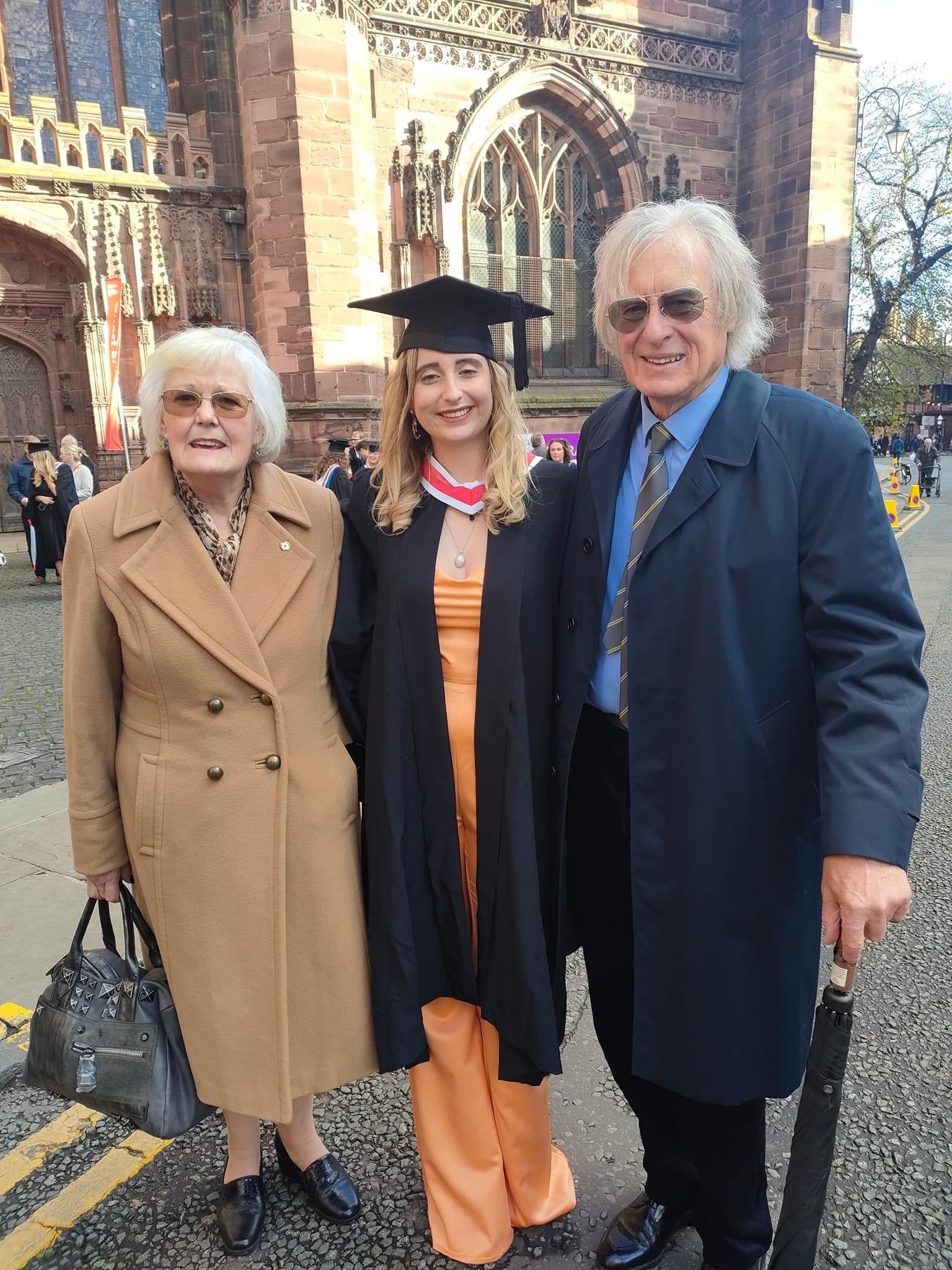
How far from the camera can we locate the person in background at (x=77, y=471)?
11.8m

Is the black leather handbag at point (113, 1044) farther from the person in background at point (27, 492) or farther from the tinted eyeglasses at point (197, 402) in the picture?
the person in background at point (27, 492)

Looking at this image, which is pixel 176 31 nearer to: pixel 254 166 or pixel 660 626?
pixel 254 166

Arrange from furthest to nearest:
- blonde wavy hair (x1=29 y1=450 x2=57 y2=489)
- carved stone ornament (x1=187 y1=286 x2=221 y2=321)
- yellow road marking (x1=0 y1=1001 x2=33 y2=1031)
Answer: carved stone ornament (x1=187 y1=286 x2=221 y2=321) < blonde wavy hair (x1=29 y1=450 x2=57 y2=489) < yellow road marking (x1=0 y1=1001 x2=33 y2=1031)

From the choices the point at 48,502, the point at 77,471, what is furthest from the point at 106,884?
the point at 77,471

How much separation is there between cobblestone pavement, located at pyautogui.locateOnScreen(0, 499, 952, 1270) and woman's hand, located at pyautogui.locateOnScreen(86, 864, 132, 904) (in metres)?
0.90

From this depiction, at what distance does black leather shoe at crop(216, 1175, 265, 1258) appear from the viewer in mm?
2109

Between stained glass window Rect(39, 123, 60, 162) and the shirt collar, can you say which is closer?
the shirt collar

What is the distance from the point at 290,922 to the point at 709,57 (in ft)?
63.4

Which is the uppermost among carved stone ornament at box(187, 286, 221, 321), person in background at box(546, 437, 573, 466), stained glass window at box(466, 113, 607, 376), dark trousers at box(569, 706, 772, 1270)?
stained glass window at box(466, 113, 607, 376)

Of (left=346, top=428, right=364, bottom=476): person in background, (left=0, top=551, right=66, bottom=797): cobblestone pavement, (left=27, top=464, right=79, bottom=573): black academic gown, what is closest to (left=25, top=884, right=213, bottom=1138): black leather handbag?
(left=0, top=551, right=66, bottom=797): cobblestone pavement

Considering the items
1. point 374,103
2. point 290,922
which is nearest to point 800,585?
point 290,922

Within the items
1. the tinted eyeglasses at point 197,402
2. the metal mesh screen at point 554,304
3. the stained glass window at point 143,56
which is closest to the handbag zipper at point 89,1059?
the tinted eyeglasses at point 197,402

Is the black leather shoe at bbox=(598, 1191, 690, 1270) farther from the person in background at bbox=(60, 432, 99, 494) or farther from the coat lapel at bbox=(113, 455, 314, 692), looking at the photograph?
the person in background at bbox=(60, 432, 99, 494)

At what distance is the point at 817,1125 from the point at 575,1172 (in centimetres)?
105
